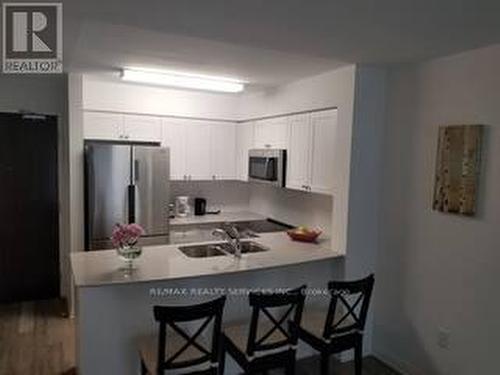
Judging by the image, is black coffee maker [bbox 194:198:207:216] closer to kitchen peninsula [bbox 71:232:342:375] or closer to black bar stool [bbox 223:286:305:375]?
kitchen peninsula [bbox 71:232:342:375]

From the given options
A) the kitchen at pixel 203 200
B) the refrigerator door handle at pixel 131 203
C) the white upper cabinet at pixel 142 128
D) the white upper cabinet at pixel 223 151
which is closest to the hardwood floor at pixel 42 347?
the kitchen at pixel 203 200

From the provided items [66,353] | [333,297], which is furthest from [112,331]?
[333,297]

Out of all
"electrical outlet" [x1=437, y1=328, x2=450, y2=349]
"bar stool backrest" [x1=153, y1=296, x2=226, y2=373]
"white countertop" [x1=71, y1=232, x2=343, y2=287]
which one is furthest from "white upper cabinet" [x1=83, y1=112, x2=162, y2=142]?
"electrical outlet" [x1=437, y1=328, x2=450, y2=349]

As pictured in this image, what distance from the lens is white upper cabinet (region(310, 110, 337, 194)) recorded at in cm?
343

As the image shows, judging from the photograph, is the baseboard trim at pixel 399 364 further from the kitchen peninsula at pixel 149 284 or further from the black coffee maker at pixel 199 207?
the black coffee maker at pixel 199 207

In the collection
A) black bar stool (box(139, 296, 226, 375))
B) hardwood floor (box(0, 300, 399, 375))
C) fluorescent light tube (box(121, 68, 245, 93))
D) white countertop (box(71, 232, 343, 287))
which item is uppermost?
fluorescent light tube (box(121, 68, 245, 93))

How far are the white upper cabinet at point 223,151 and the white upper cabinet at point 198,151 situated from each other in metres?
0.07

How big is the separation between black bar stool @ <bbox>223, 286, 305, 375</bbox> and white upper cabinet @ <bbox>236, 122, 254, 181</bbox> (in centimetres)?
253

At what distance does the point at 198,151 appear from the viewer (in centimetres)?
478

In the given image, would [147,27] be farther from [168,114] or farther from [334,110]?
[168,114]

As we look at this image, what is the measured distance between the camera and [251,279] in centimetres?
309

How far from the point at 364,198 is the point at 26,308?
A: 3646 millimetres

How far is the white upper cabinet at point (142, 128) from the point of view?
4.33 m

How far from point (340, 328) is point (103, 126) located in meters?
3.11
